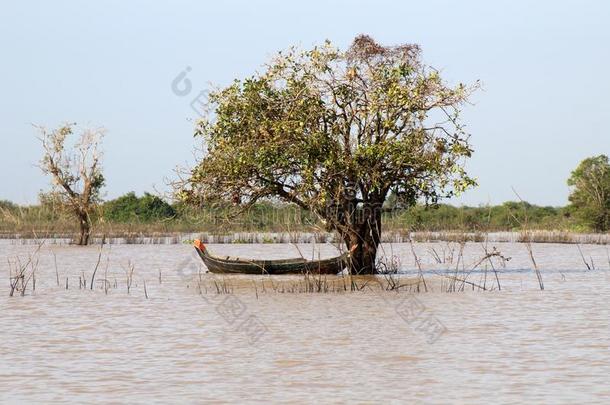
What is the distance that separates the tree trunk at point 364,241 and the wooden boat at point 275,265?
384 mm

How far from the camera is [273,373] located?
1048cm

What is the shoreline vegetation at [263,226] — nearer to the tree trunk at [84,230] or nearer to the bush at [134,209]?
the bush at [134,209]

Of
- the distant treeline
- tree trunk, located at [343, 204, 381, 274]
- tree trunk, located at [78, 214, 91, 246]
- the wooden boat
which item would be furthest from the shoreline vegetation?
tree trunk, located at [343, 204, 381, 274]

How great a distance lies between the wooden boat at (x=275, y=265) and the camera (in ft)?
72.7

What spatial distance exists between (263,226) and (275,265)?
3051cm

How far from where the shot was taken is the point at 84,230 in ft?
134

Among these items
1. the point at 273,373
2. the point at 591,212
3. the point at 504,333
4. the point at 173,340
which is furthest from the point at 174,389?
the point at 591,212

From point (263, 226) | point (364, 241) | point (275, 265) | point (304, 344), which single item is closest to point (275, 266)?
point (275, 265)

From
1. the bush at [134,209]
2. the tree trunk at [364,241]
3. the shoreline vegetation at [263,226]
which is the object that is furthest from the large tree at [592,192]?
the tree trunk at [364,241]

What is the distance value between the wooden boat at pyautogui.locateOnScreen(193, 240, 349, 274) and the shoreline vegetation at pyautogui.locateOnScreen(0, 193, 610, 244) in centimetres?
1442

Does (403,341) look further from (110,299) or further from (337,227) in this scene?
(337,227)

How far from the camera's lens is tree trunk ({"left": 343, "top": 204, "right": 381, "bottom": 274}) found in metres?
21.9

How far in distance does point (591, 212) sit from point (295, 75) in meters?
30.0

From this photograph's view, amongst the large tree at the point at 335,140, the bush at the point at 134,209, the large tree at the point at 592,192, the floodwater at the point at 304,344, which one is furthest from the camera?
the bush at the point at 134,209
